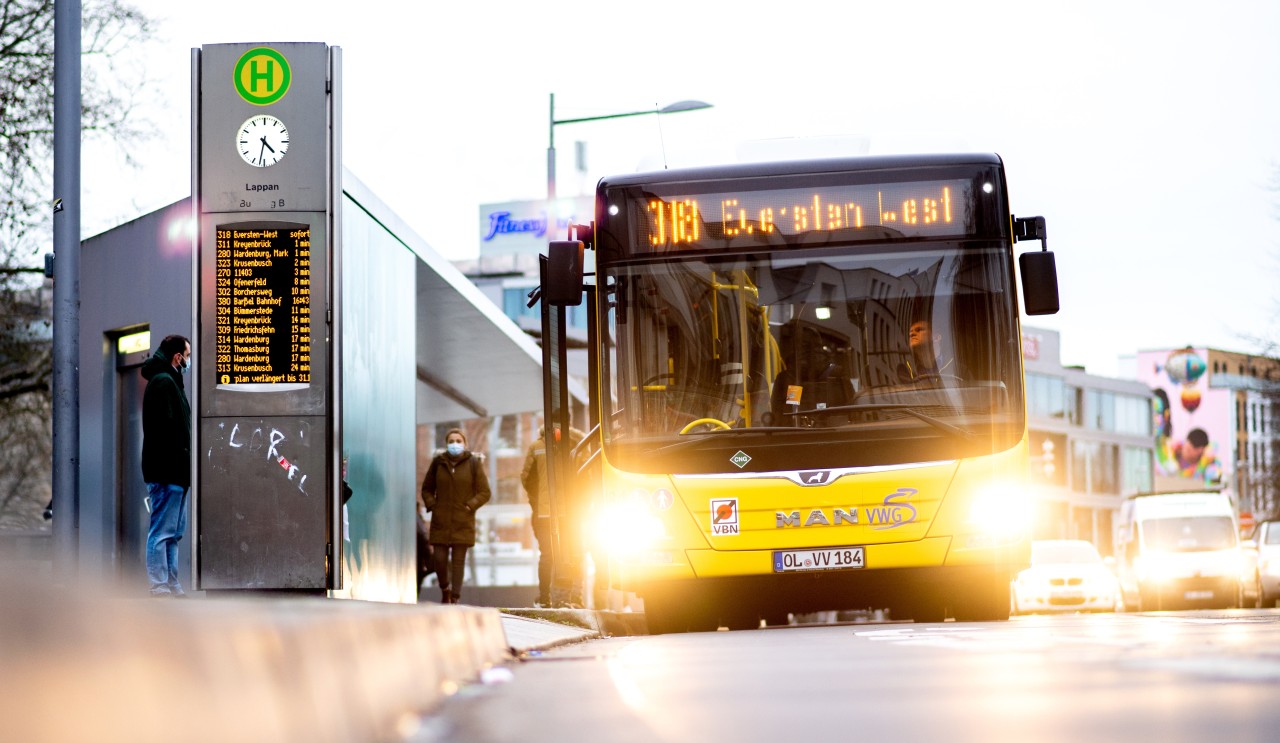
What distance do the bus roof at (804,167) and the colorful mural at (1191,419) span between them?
475 feet

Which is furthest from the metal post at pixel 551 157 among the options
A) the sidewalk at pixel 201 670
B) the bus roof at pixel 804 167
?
the sidewalk at pixel 201 670

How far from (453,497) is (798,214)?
852 cm

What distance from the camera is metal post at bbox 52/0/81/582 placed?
1606cm

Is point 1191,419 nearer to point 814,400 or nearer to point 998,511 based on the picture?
point 998,511

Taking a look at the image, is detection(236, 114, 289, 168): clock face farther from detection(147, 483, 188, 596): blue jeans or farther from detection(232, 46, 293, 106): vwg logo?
detection(147, 483, 188, 596): blue jeans

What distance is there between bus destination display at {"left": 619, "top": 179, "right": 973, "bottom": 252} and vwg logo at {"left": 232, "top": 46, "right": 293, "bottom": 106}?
3.10 m

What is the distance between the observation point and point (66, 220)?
16250 mm

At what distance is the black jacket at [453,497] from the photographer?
21.0 m

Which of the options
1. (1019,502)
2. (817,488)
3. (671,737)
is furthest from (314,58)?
(671,737)

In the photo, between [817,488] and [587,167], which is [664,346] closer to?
[817,488]

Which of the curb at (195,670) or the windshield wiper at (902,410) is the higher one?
the windshield wiper at (902,410)

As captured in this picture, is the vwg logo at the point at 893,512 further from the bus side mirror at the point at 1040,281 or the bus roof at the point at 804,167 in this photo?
the bus roof at the point at 804,167

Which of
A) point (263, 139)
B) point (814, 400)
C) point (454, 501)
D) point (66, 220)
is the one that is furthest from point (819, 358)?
A: point (454, 501)

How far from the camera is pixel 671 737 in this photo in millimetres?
4477
